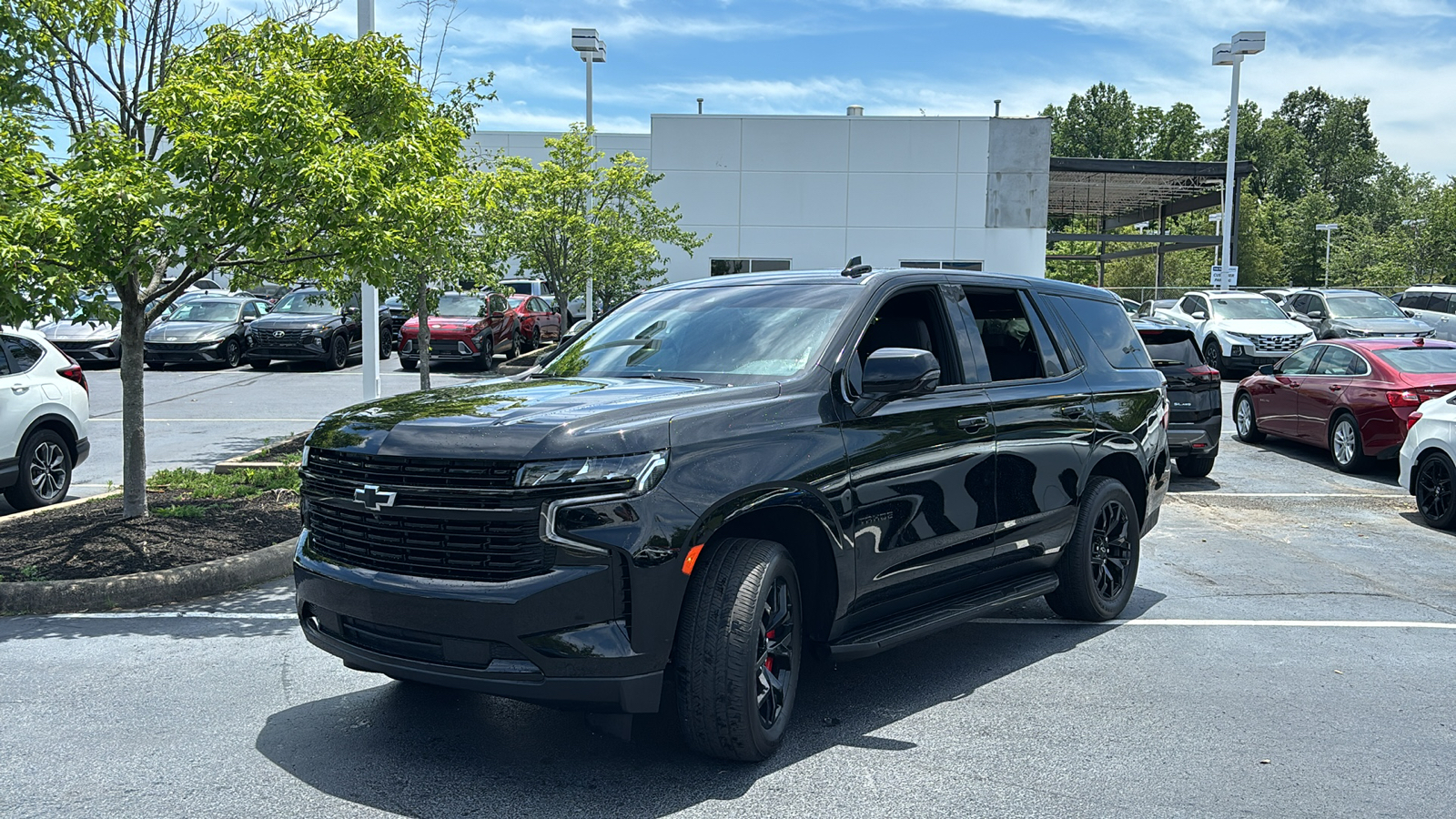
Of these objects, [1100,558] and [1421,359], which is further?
[1421,359]

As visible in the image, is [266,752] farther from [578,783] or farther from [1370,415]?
[1370,415]

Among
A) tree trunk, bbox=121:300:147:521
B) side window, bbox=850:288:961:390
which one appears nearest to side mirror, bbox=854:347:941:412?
side window, bbox=850:288:961:390

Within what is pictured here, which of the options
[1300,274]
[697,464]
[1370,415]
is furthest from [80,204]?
[1300,274]

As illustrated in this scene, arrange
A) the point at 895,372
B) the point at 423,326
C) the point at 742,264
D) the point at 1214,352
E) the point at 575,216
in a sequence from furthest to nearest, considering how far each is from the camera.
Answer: the point at 742,264 → the point at 1214,352 → the point at 575,216 → the point at 423,326 → the point at 895,372

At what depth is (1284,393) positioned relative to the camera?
14.8m

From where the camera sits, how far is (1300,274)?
83188mm

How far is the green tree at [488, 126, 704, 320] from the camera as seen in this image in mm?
21922

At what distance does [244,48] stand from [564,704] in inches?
266

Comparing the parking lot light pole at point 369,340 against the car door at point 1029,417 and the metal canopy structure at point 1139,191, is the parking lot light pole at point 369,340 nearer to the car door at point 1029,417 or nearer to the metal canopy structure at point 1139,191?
the car door at point 1029,417

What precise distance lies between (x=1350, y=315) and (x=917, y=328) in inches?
967

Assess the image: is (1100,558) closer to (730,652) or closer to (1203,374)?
(730,652)

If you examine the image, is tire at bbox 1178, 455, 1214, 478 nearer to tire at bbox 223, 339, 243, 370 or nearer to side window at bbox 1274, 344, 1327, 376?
side window at bbox 1274, 344, 1327, 376

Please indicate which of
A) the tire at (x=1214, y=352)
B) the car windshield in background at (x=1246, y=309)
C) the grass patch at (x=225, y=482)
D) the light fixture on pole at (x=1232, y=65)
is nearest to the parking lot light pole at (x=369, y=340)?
the grass patch at (x=225, y=482)

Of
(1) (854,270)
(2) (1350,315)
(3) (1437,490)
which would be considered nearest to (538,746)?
(1) (854,270)
